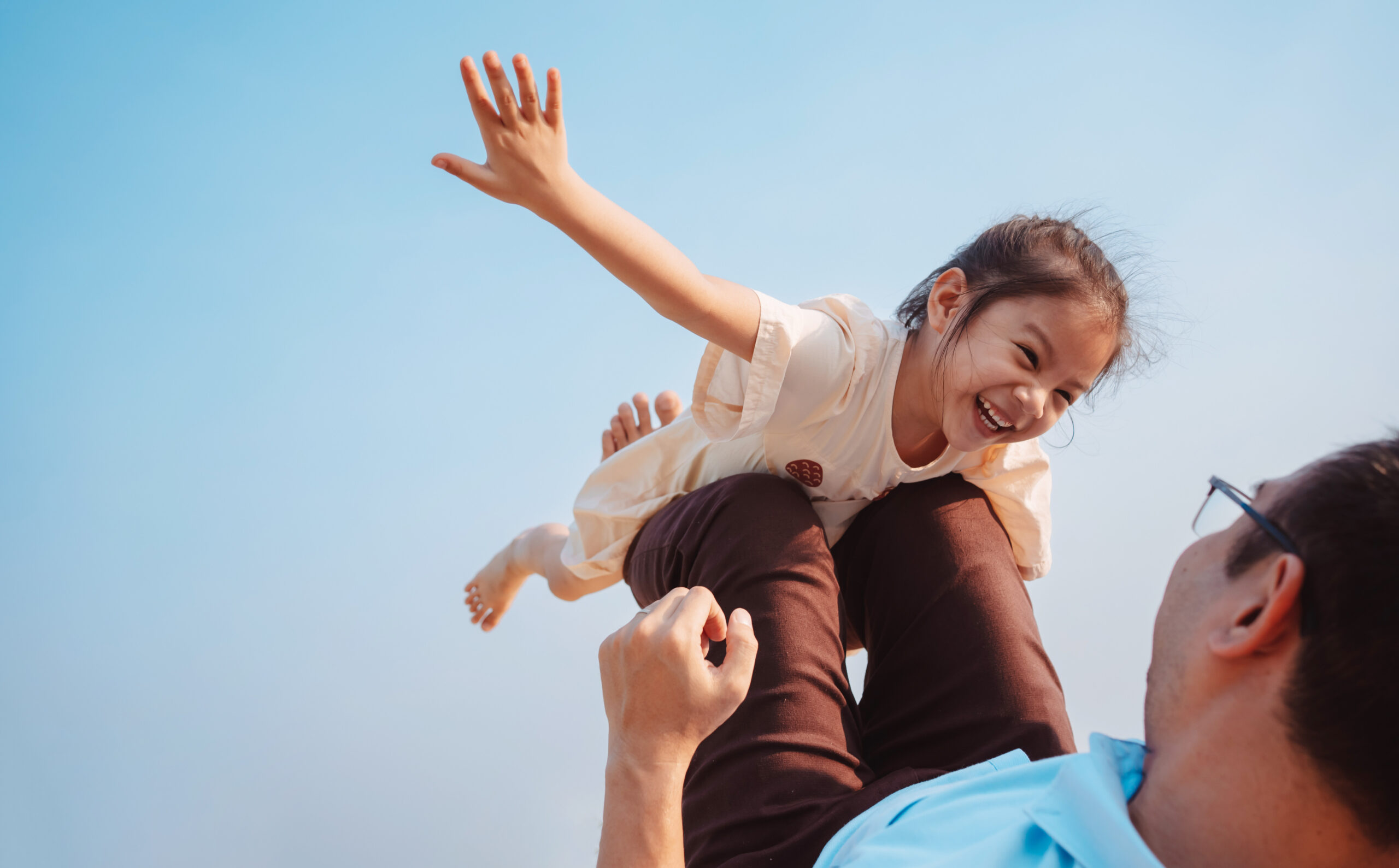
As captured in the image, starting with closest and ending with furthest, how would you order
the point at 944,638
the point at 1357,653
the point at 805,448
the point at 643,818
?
the point at 1357,653 < the point at 643,818 < the point at 944,638 < the point at 805,448

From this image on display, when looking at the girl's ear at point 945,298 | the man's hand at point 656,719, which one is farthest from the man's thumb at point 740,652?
the girl's ear at point 945,298

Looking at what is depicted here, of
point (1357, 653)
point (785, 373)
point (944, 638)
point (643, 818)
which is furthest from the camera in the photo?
point (785, 373)

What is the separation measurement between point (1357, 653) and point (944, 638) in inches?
21.3

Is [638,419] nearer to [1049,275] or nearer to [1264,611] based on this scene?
[1049,275]

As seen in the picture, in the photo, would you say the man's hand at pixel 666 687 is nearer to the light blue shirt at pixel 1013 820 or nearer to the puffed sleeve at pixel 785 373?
the light blue shirt at pixel 1013 820

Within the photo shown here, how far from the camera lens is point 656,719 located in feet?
2.05

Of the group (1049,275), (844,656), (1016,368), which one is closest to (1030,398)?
(1016,368)

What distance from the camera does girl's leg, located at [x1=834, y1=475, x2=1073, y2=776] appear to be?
933 millimetres

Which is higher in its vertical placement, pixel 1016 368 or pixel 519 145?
pixel 519 145

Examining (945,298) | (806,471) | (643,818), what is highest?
(945,298)

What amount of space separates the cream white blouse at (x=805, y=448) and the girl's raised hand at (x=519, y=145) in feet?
1.05

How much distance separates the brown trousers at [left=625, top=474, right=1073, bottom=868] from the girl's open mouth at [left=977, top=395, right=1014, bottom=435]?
93 mm

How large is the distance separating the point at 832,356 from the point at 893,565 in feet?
0.92

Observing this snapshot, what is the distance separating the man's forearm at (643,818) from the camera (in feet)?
1.96
